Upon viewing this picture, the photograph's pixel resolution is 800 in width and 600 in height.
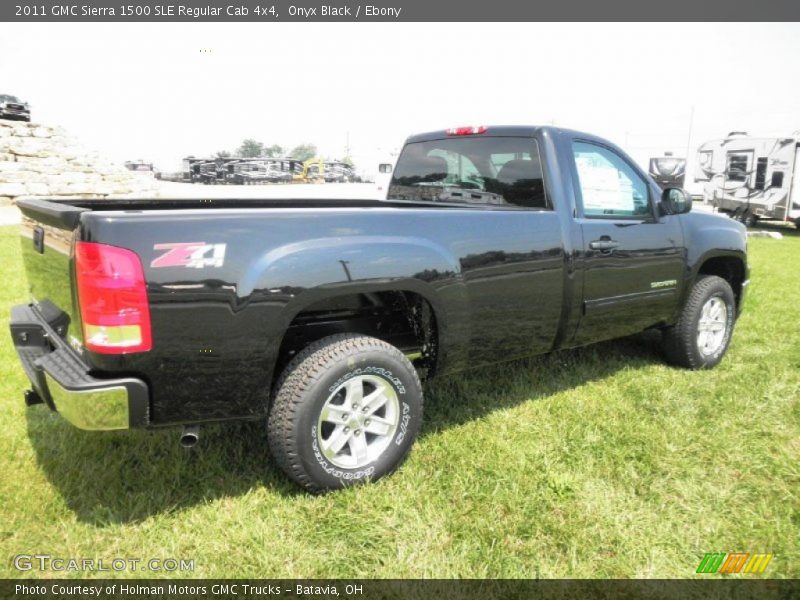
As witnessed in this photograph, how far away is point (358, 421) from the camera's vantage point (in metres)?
2.82

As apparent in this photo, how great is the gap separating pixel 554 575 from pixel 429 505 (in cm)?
63

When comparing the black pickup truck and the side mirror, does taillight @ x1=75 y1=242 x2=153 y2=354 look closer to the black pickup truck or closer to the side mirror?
the black pickup truck

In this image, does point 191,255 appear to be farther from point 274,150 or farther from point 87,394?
point 274,150

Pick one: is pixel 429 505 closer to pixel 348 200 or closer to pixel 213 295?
pixel 213 295

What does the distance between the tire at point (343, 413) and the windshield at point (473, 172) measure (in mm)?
1424

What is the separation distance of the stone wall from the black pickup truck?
18576 mm

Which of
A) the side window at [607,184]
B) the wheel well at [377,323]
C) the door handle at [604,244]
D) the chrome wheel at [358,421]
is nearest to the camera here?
the chrome wheel at [358,421]

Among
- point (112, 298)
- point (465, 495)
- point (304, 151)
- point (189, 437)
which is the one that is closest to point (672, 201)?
point (465, 495)

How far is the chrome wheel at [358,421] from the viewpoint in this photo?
9.02 ft

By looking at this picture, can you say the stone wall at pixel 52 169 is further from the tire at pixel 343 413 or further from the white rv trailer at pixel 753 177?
the white rv trailer at pixel 753 177

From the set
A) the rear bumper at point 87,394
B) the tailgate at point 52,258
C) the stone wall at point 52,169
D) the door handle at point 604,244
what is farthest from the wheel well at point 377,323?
the stone wall at point 52,169

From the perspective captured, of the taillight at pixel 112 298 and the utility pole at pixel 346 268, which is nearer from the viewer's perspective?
the taillight at pixel 112 298

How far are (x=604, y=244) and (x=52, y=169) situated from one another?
22.2m

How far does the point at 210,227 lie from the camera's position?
2.32 meters
